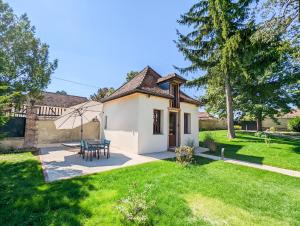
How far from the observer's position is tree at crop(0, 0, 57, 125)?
9172 millimetres

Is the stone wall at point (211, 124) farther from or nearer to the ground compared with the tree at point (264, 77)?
nearer to the ground

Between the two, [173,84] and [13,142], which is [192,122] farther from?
[13,142]

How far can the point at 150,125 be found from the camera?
10.8 metres

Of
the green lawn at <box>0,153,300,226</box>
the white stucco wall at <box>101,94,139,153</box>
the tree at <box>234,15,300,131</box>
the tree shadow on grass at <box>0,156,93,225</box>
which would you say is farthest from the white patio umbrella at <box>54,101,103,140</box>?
the tree at <box>234,15,300,131</box>

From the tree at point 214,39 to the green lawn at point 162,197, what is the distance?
10526 millimetres

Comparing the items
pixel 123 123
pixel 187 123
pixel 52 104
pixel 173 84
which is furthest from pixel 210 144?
pixel 52 104

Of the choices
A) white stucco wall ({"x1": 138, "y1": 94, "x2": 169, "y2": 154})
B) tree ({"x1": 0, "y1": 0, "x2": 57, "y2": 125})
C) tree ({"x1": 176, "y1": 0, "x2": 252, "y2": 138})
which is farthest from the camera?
tree ({"x1": 176, "y1": 0, "x2": 252, "y2": 138})

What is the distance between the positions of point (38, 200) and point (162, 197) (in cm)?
339

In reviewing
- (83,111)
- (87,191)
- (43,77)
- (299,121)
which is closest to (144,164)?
(87,191)

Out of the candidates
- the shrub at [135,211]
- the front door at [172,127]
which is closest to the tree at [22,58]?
the shrub at [135,211]

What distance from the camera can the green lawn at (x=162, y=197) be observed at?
3.75 metres

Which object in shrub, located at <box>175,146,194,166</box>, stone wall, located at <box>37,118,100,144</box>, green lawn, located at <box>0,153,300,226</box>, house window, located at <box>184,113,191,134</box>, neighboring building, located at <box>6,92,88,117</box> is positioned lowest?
green lawn, located at <box>0,153,300,226</box>

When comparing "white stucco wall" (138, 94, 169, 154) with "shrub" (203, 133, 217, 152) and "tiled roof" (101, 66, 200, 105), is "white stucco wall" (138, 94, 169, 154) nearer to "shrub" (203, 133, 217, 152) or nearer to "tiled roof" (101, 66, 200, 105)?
"tiled roof" (101, 66, 200, 105)

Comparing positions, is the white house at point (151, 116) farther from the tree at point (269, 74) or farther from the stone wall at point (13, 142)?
the tree at point (269, 74)
